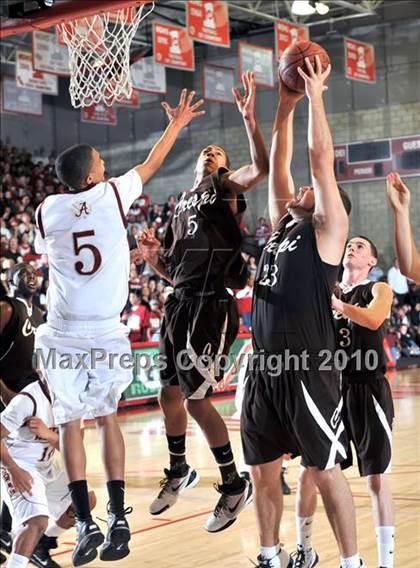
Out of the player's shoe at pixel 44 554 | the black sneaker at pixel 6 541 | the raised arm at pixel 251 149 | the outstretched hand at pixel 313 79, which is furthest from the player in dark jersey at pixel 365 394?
the black sneaker at pixel 6 541

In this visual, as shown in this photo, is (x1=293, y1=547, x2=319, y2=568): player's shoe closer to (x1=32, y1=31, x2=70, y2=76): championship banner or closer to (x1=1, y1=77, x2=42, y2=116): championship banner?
(x1=32, y1=31, x2=70, y2=76): championship banner

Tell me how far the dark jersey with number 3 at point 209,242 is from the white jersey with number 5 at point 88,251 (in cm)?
94

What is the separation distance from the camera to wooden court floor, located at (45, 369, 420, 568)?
7.12m

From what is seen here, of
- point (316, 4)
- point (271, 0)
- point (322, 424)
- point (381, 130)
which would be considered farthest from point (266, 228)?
point (271, 0)

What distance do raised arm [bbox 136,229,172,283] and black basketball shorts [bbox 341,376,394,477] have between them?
4.73 ft

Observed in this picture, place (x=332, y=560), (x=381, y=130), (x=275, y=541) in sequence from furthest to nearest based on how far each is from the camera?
(x=381, y=130) < (x=332, y=560) < (x=275, y=541)

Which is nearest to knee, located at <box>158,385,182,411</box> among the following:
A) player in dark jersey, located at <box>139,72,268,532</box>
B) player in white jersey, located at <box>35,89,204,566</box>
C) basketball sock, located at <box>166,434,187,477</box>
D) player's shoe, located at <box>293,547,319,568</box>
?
player in dark jersey, located at <box>139,72,268,532</box>

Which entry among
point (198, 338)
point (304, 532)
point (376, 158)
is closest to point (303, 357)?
point (198, 338)

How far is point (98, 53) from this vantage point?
7297 mm

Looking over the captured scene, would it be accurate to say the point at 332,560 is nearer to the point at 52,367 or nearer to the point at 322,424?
the point at 322,424

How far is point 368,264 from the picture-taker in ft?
20.9

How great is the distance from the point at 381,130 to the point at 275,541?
53.2 ft

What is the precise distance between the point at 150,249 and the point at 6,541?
2801 mm

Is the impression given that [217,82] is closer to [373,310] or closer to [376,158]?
[376,158]
